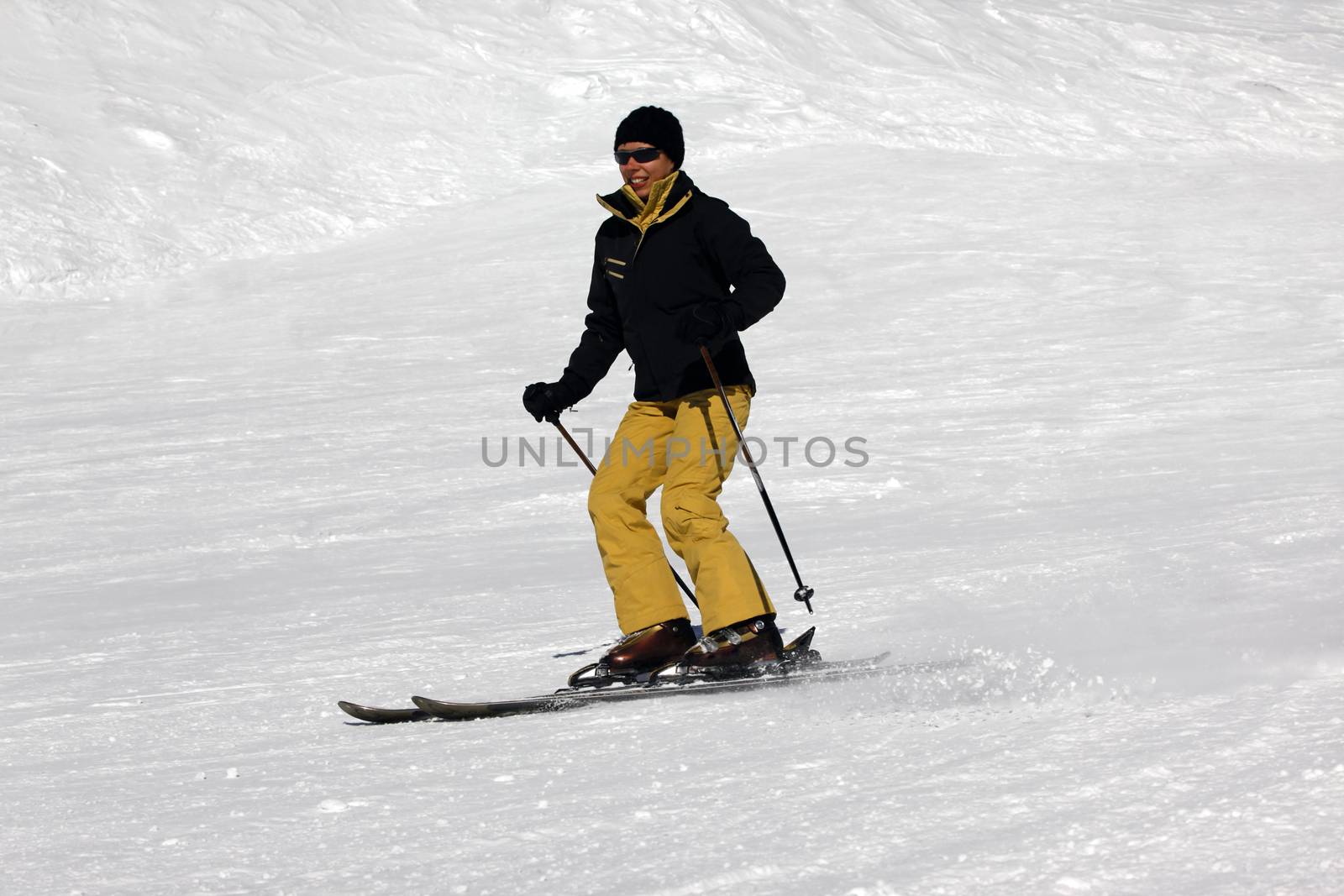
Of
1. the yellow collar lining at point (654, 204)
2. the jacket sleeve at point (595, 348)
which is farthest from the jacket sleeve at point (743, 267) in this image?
the jacket sleeve at point (595, 348)

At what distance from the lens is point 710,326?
4227 millimetres

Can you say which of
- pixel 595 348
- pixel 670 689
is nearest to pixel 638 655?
pixel 670 689

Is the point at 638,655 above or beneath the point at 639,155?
beneath

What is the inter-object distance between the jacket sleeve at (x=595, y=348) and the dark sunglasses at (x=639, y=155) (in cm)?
42

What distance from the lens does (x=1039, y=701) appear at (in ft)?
12.0

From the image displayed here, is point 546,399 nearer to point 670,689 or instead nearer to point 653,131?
point 653,131

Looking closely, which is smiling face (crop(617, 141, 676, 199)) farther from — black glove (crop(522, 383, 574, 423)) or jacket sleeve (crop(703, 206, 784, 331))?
black glove (crop(522, 383, 574, 423))

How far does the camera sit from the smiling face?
4.36 metres

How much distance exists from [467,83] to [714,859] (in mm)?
19969


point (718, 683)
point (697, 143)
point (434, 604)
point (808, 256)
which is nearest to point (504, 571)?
point (434, 604)

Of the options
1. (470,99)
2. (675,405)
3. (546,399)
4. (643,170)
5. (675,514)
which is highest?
(470,99)

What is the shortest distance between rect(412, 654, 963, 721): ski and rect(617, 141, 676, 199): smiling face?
1.50 metres

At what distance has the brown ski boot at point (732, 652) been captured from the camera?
4309 mm

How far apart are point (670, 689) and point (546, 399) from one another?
1.06m
